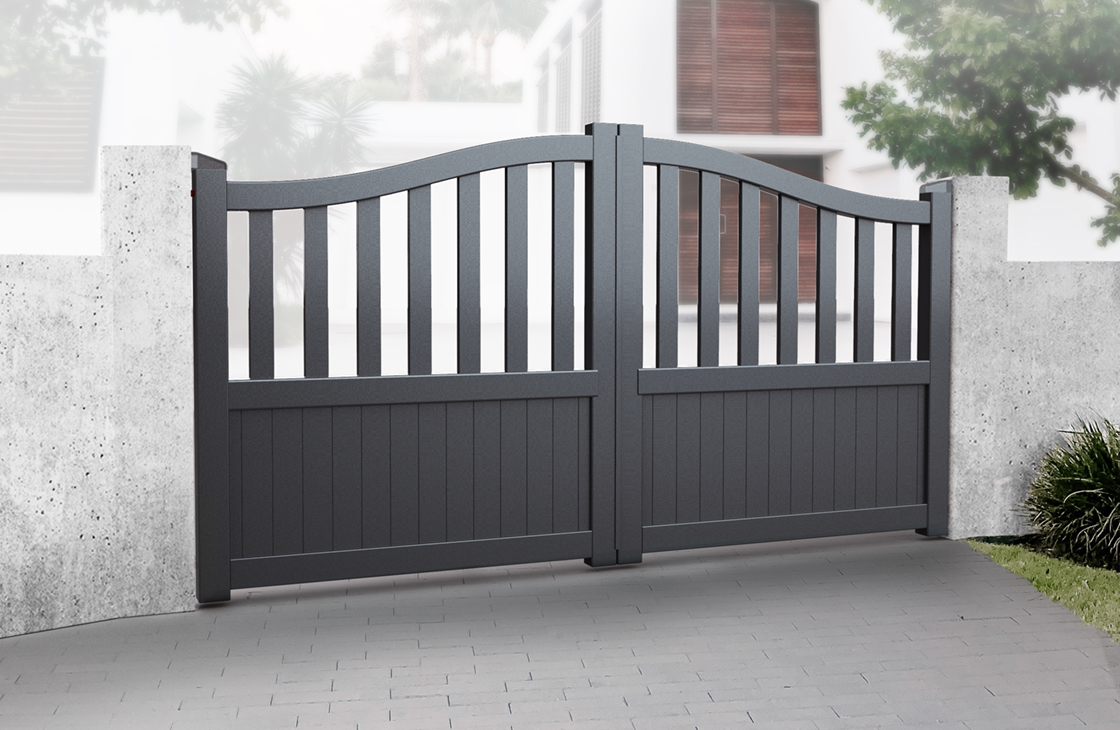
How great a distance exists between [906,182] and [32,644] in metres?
27.7

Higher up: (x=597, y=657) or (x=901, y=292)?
(x=901, y=292)

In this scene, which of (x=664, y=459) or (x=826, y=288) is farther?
(x=826, y=288)

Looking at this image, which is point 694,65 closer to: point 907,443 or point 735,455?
point 907,443

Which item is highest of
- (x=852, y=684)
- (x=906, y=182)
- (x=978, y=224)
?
(x=906, y=182)

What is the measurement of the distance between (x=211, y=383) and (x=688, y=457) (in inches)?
96.1

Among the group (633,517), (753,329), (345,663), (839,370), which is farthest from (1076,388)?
(345,663)

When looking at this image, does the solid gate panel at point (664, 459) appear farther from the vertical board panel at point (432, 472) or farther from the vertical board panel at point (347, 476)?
the vertical board panel at point (347, 476)

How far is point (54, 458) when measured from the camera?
4777mm

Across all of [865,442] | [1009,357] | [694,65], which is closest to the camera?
[865,442]

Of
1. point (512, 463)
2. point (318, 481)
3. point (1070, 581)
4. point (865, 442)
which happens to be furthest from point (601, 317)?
point (1070, 581)

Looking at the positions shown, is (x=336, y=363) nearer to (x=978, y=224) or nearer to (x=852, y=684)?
(x=978, y=224)

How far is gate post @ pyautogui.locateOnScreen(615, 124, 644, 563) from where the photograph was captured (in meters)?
5.62

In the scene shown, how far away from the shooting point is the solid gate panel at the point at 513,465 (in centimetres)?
549

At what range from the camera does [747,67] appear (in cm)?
3269
